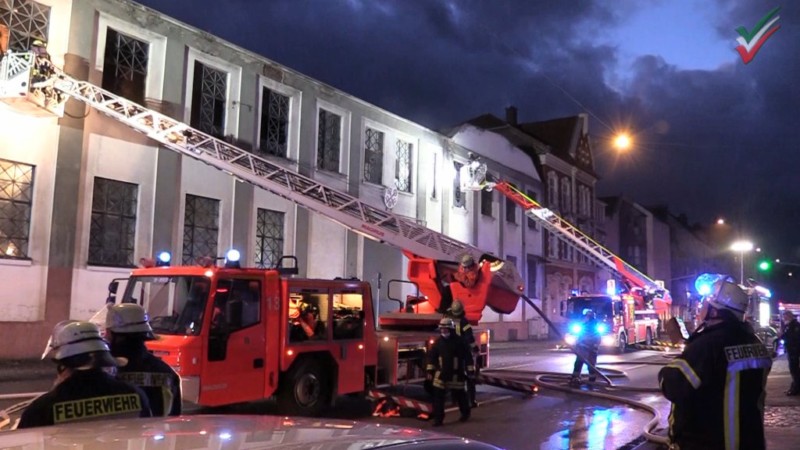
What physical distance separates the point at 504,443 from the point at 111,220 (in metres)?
11.5

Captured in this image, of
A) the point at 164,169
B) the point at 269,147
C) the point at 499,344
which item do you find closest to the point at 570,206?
the point at 499,344

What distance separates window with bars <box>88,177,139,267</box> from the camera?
1588cm

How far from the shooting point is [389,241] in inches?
496

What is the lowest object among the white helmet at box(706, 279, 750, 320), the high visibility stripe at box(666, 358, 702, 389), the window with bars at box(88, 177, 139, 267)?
the high visibility stripe at box(666, 358, 702, 389)

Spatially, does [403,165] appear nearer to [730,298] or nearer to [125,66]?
[125,66]

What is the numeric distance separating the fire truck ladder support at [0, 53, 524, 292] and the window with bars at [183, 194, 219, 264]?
380cm

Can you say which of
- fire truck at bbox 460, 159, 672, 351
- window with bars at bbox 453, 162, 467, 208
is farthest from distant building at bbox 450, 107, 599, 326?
fire truck at bbox 460, 159, 672, 351

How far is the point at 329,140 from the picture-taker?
72.1 ft

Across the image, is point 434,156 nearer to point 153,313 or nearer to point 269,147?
point 269,147

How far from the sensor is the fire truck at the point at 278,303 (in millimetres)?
8750

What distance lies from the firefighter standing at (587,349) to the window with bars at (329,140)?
33.7 ft

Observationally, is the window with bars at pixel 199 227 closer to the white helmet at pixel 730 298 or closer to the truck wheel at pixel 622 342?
the truck wheel at pixel 622 342

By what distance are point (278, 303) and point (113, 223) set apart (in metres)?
8.57

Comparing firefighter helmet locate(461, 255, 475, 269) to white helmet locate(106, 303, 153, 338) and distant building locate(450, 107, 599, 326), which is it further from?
distant building locate(450, 107, 599, 326)
